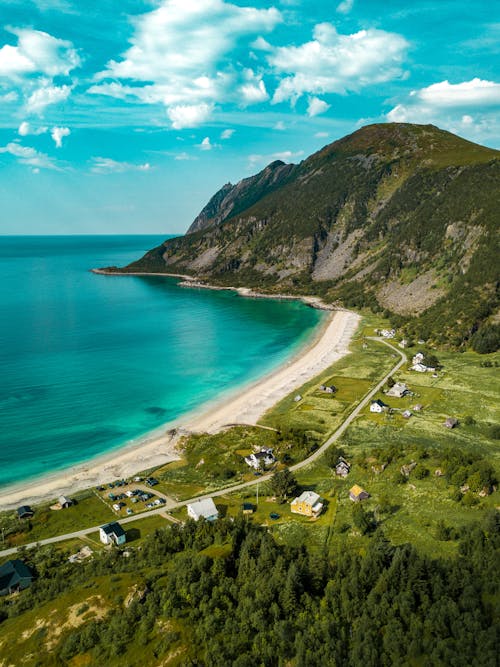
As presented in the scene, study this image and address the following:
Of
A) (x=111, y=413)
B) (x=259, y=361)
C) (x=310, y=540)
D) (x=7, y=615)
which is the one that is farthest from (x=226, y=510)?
(x=259, y=361)

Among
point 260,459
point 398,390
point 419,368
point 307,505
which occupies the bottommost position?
point 307,505

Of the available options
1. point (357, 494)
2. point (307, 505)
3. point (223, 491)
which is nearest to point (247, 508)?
point (223, 491)

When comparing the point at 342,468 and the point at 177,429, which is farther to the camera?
the point at 177,429

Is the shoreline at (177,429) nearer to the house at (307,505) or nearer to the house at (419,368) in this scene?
the house at (419,368)

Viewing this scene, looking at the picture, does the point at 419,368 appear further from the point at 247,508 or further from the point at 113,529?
the point at 113,529

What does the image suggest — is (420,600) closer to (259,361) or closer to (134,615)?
(134,615)
